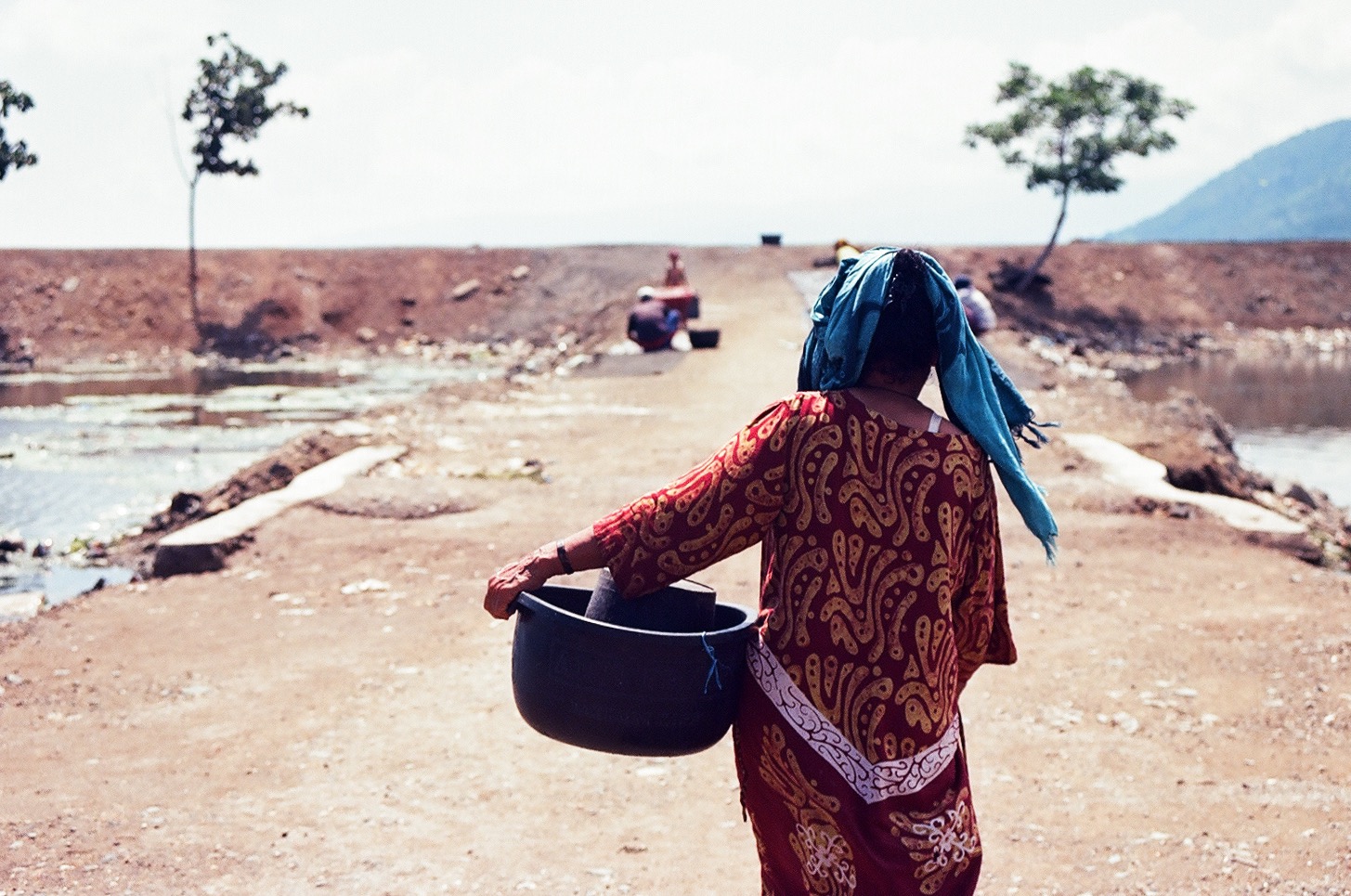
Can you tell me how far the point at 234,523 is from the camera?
9250 mm

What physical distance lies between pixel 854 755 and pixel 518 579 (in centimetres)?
73

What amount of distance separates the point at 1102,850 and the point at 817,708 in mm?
2218

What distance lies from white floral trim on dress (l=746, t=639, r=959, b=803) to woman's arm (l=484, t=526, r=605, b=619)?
405mm

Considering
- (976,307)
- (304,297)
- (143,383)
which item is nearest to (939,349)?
(976,307)

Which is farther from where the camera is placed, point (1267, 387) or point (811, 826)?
point (1267, 387)

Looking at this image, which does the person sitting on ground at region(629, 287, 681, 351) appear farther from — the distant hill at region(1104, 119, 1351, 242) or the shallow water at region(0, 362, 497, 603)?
the distant hill at region(1104, 119, 1351, 242)

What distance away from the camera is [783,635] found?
9.00 ft

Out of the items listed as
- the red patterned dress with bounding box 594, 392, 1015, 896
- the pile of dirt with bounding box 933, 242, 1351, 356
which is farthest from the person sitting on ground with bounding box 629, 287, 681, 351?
the red patterned dress with bounding box 594, 392, 1015, 896

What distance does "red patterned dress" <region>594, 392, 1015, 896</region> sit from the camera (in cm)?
268

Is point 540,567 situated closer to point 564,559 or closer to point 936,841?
point 564,559

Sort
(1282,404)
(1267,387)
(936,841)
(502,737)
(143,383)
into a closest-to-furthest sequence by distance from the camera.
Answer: (936,841)
(502,737)
(1282,404)
(1267,387)
(143,383)

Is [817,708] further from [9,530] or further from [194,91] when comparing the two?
[194,91]

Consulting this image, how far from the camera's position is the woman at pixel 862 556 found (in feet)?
8.79

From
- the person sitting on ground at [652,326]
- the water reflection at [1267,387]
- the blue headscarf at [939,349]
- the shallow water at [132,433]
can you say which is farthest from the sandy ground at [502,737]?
the water reflection at [1267,387]
